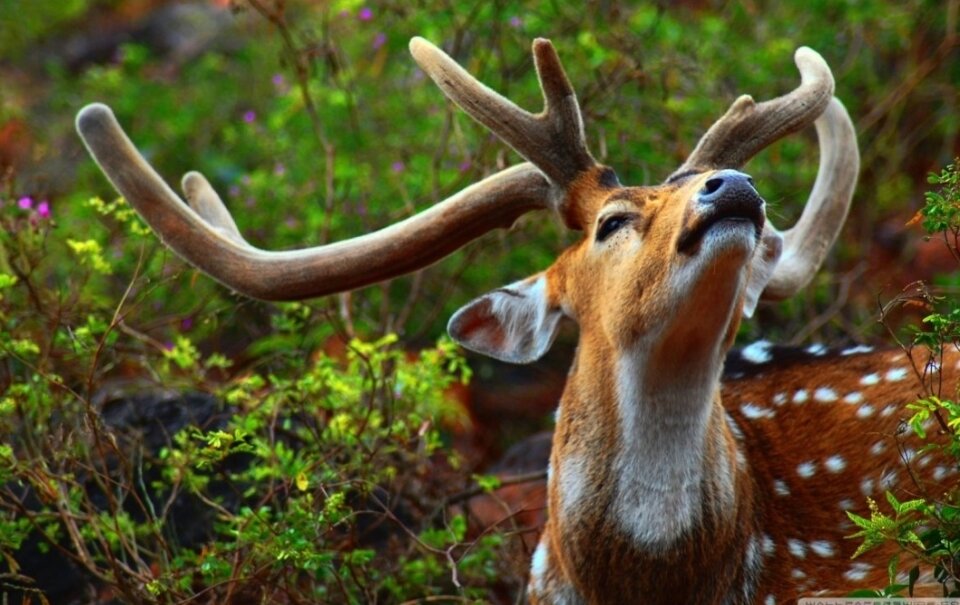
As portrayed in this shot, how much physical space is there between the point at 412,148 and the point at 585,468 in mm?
4303

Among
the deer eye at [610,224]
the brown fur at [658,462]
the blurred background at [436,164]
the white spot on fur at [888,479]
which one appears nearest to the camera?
the brown fur at [658,462]

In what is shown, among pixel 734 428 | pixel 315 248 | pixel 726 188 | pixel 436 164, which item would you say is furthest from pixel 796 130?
pixel 436 164

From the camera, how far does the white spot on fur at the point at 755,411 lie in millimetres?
5699

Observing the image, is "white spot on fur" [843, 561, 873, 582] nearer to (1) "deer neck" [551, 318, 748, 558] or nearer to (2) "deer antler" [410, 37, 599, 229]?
(1) "deer neck" [551, 318, 748, 558]

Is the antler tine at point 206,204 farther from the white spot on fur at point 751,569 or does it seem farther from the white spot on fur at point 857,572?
the white spot on fur at point 857,572

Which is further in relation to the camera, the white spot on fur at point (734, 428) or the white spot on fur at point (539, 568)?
the white spot on fur at point (734, 428)

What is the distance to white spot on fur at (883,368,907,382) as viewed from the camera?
563cm

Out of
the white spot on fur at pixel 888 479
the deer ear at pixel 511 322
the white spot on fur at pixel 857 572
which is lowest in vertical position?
the white spot on fur at pixel 857 572

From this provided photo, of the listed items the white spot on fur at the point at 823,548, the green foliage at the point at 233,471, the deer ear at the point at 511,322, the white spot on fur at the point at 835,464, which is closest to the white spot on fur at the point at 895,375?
the white spot on fur at the point at 835,464

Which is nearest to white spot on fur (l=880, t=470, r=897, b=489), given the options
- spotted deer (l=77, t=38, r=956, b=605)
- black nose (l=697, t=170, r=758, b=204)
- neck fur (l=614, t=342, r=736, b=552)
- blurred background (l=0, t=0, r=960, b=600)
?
spotted deer (l=77, t=38, r=956, b=605)

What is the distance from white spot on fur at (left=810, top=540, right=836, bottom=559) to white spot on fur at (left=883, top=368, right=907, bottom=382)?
2.55 ft

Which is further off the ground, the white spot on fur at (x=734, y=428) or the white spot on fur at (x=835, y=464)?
the white spot on fur at (x=734, y=428)

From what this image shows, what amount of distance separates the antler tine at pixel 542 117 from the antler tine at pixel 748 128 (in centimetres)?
41

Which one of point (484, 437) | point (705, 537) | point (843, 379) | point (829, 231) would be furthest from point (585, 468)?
point (484, 437)
